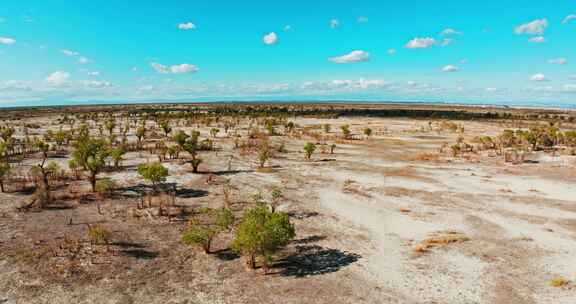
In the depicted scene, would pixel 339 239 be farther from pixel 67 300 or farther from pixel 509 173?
pixel 509 173

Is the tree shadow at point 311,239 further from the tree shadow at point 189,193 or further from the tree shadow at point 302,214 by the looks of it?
the tree shadow at point 189,193

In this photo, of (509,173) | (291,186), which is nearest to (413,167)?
(509,173)

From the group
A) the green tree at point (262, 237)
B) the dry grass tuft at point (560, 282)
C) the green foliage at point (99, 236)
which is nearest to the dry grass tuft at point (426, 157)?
the dry grass tuft at point (560, 282)

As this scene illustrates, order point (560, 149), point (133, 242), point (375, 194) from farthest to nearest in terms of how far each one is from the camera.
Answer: point (560, 149), point (375, 194), point (133, 242)

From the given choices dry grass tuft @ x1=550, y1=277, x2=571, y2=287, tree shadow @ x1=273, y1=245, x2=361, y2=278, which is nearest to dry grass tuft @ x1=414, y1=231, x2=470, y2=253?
tree shadow @ x1=273, y1=245, x2=361, y2=278

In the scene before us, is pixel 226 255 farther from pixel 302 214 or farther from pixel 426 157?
pixel 426 157
